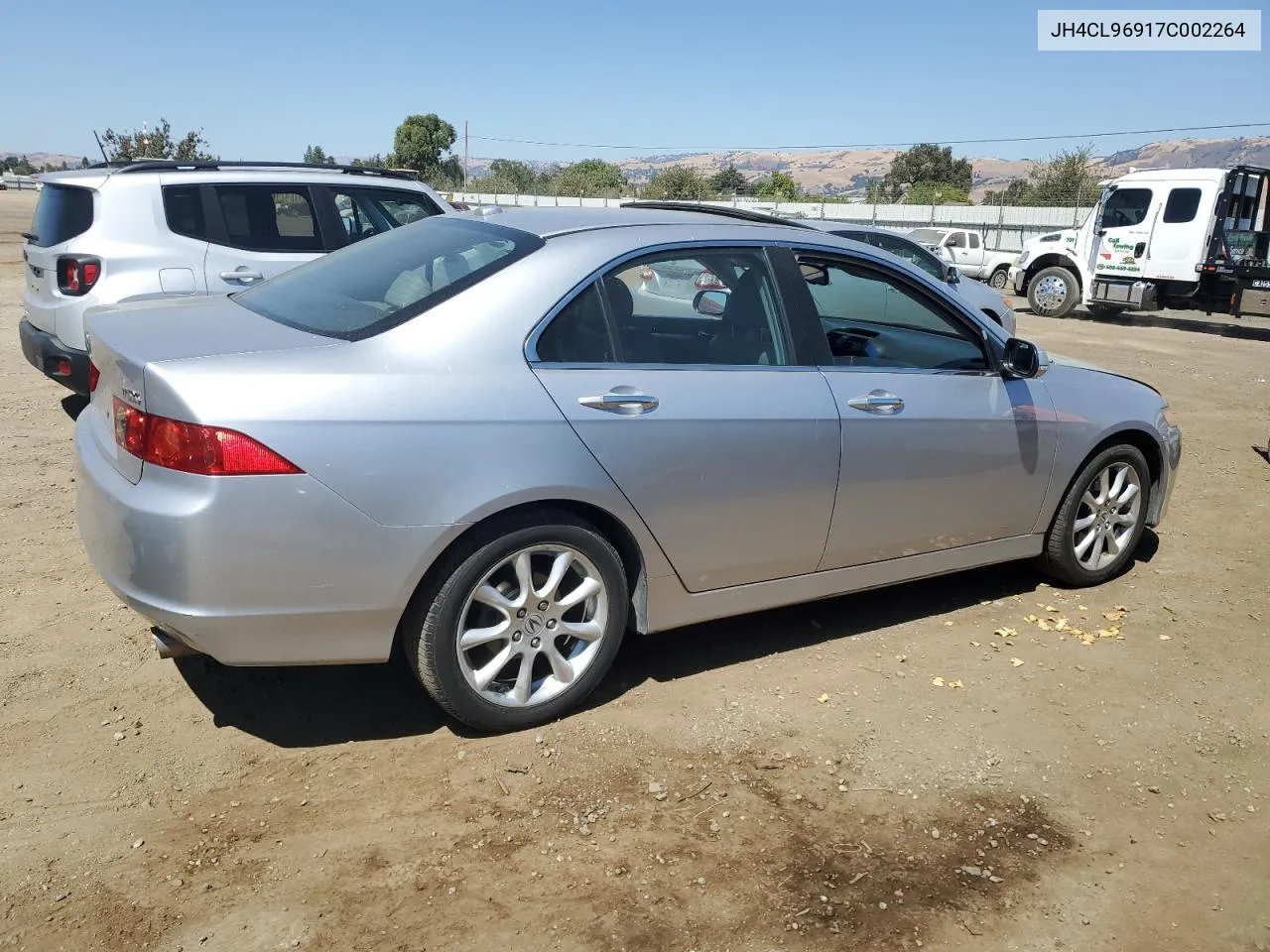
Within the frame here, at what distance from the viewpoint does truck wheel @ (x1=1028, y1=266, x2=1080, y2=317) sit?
1938cm

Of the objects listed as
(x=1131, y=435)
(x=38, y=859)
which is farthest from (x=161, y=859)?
(x=1131, y=435)

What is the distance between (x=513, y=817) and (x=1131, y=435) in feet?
11.8

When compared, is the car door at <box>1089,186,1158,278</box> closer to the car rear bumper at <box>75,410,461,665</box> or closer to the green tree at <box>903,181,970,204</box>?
the car rear bumper at <box>75,410,461,665</box>

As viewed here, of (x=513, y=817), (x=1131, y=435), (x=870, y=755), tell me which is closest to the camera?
(x=513, y=817)

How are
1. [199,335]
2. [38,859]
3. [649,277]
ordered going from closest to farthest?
[38,859]
[199,335]
[649,277]

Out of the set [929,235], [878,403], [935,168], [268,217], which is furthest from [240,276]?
[935,168]

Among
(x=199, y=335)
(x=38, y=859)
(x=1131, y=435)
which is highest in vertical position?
(x=199, y=335)

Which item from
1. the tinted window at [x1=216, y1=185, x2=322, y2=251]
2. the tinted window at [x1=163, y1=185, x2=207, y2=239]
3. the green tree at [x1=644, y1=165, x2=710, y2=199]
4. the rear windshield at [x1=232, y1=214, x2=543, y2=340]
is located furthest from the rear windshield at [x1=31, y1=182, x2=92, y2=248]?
the green tree at [x1=644, y1=165, x2=710, y2=199]

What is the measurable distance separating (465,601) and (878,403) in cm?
179

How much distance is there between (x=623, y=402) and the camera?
3.43 meters

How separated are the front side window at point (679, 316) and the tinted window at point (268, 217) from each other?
4.62 metres

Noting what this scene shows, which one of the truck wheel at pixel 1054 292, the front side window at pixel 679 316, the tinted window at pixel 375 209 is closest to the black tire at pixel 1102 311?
the truck wheel at pixel 1054 292

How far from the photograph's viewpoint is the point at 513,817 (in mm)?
3047

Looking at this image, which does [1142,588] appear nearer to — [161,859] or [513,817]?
[513,817]
